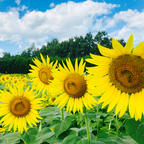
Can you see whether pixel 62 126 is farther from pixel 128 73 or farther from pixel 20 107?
pixel 128 73

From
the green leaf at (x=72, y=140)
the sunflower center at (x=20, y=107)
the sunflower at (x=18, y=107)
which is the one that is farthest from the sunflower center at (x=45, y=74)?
the green leaf at (x=72, y=140)

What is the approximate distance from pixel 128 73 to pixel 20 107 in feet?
4.72

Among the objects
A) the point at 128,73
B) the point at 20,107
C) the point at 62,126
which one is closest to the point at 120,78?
the point at 128,73

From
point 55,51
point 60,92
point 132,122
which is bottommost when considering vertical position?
point 132,122

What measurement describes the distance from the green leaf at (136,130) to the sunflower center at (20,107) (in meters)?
1.33

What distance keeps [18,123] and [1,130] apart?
0.82 m

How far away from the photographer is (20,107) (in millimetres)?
2328

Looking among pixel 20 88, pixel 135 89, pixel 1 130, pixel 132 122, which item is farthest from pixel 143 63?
pixel 1 130

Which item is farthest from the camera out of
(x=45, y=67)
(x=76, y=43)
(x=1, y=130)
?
(x=76, y=43)

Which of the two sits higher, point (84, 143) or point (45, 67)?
point (45, 67)

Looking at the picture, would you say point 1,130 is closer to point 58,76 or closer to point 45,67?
point 45,67

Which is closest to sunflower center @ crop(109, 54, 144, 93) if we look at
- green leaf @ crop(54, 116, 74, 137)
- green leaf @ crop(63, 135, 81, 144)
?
green leaf @ crop(63, 135, 81, 144)

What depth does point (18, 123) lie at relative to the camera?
2260 millimetres

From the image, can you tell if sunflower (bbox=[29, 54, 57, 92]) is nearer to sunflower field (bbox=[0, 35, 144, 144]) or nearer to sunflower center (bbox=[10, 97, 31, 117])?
sunflower field (bbox=[0, 35, 144, 144])
